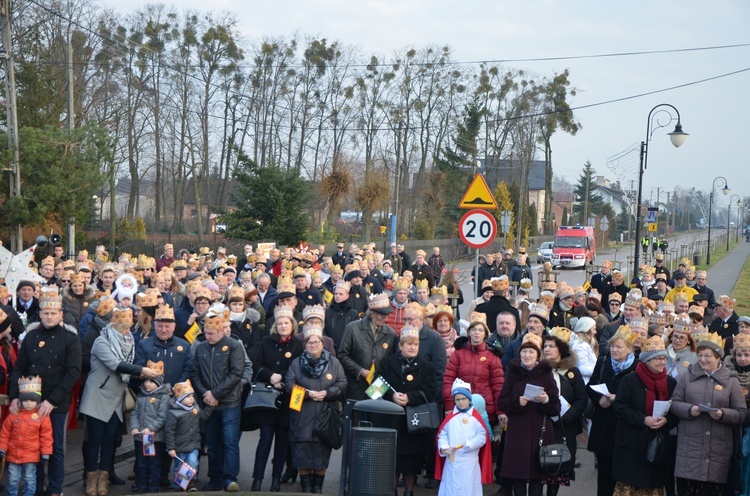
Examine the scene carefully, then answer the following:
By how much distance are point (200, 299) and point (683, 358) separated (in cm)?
540

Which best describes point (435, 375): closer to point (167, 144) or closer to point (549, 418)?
point (549, 418)

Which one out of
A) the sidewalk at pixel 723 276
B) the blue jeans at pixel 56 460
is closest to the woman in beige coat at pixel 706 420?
the blue jeans at pixel 56 460

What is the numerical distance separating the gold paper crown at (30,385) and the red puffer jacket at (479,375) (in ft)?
11.9

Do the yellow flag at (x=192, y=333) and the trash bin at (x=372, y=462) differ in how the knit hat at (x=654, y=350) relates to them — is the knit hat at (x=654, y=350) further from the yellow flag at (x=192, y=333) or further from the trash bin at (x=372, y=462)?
the yellow flag at (x=192, y=333)

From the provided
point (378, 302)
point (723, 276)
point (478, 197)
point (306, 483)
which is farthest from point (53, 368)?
point (723, 276)

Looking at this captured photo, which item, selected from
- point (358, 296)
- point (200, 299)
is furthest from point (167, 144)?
point (200, 299)

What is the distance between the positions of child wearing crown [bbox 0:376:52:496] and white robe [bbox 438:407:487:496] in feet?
11.3

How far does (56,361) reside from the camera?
8109 millimetres

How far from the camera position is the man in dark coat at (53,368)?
314 inches

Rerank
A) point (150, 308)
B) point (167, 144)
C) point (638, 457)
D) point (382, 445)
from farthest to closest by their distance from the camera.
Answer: point (167, 144) → point (150, 308) → point (638, 457) → point (382, 445)

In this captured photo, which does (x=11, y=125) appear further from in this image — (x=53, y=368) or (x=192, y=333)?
(x=53, y=368)

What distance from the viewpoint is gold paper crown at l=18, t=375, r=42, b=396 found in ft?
25.7

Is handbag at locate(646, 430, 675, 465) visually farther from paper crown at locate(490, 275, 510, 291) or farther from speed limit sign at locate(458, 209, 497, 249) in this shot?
paper crown at locate(490, 275, 510, 291)

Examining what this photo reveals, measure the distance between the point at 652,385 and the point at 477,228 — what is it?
5008 mm
